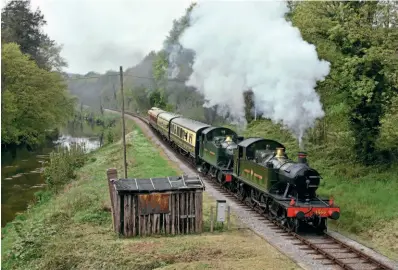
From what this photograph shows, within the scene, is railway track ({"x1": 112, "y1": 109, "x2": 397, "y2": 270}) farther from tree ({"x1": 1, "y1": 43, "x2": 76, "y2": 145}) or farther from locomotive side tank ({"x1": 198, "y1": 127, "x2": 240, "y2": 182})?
tree ({"x1": 1, "y1": 43, "x2": 76, "y2": 145})

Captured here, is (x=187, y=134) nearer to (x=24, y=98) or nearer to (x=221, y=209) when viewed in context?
(x=221, y=209)

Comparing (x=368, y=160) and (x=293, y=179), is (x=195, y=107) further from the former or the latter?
(x=293, y=179)

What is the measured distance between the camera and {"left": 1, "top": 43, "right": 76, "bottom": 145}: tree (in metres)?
39.2

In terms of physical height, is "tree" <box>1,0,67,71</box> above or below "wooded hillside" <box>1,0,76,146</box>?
above

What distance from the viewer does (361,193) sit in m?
18.6

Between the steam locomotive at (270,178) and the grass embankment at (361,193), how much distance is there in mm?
1331

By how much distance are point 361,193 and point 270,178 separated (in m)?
4.45

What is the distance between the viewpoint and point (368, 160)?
2178 cm

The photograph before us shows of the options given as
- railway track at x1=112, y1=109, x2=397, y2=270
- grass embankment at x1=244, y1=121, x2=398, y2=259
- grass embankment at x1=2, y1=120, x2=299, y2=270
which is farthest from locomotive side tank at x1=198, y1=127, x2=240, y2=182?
railway track at x1=112, y1=109, x2=397, y2=270

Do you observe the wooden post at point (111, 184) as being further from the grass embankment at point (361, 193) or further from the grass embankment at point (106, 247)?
the grass embankment at point (361, 193)

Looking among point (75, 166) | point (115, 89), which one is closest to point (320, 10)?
point (75, 166)

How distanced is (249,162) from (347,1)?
31.6ft

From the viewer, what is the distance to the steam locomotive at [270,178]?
15.2 metres

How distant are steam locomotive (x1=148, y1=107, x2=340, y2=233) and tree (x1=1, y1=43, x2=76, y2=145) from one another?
67.1 feet
